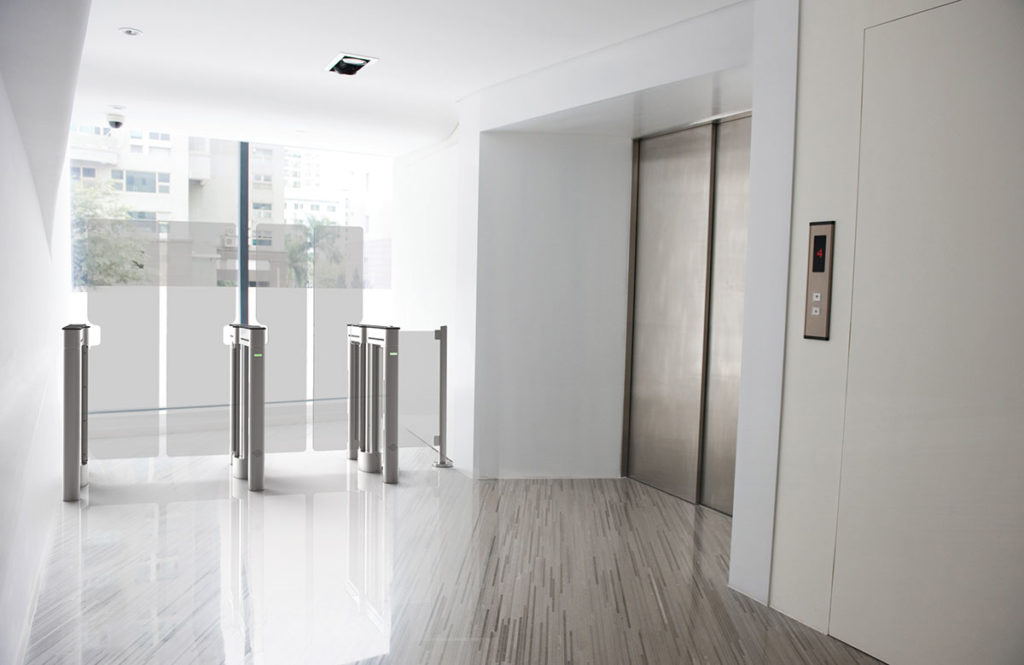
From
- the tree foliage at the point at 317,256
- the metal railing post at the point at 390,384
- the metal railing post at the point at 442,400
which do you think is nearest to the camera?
the metal railing post at the point at 390,384

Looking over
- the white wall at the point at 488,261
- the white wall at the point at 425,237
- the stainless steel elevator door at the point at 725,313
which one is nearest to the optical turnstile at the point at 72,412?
the white wall at the point at 488,261

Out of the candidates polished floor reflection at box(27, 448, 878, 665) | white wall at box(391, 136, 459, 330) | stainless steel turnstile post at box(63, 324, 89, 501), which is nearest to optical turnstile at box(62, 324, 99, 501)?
stainless steel turnstile post at box(63, 324, 89, 501)

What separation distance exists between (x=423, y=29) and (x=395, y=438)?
2.64m

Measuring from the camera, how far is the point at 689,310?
469 cm

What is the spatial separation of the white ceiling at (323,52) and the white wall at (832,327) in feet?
2.23

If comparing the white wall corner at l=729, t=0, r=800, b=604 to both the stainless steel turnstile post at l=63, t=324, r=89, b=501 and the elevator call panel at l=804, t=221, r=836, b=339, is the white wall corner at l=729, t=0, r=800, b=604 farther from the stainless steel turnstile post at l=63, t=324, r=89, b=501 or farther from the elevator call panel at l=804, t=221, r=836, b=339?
the stainless steel turnstile post at l=63, t=324, r=89, b=501

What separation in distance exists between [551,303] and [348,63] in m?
1.98

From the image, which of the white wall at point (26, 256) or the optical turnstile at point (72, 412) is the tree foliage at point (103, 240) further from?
the white wall at point (26, 256)

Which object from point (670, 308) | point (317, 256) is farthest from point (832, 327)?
point (317, 256)

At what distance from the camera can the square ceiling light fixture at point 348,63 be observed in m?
4.19

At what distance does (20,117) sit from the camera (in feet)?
8.58

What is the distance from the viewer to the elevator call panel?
288 centimetres

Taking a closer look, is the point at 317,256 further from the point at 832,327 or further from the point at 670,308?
the point at 832,327

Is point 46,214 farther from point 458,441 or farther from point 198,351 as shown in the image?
point 458,441
